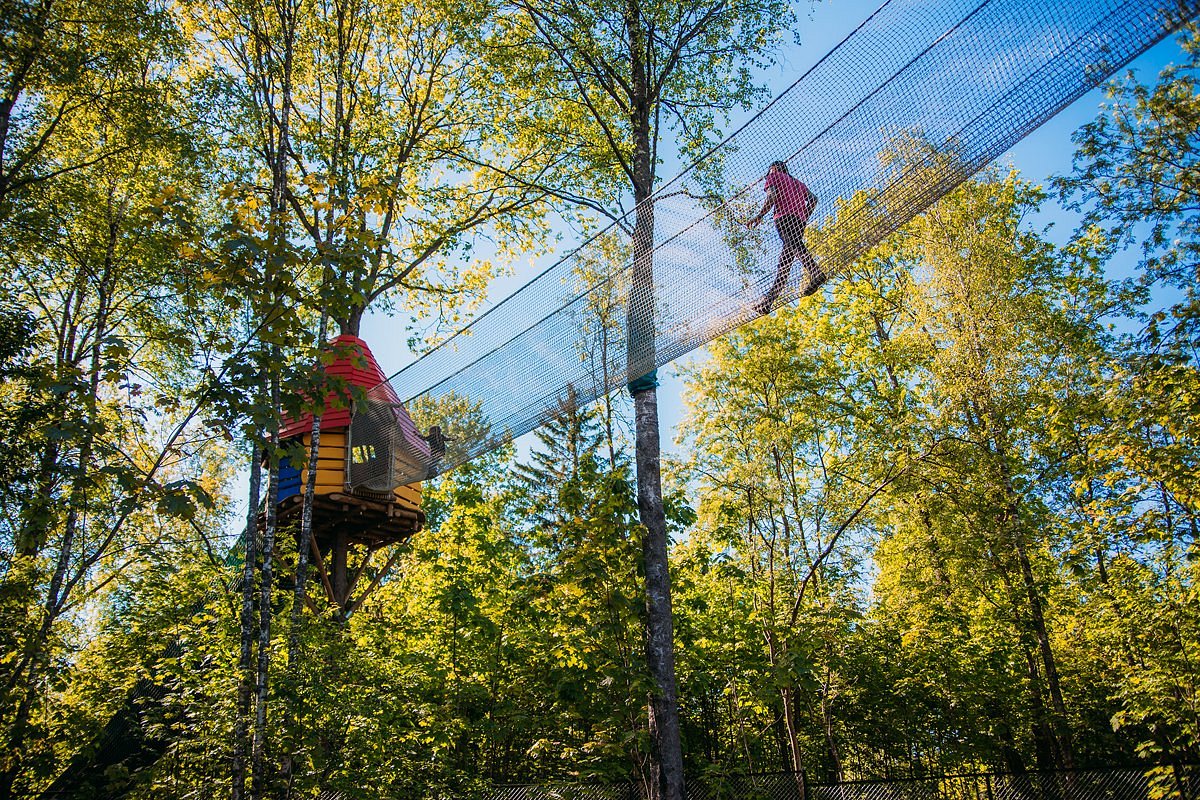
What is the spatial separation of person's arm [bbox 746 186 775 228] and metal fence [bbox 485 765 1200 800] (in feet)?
14.1

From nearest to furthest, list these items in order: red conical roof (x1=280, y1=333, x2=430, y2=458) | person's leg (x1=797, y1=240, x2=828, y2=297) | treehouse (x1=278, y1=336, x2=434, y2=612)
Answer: red conical roof (x1=280, y1=333, x2=430, y2=458) < person's leg (x1=797, y1=240, x2=828, y2=297) < treehouse (x1=278, y1=336, x2=434, y2=612)

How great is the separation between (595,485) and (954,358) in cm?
648

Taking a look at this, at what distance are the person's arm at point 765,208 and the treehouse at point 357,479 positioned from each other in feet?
9.61

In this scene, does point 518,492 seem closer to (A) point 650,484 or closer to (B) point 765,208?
(A) point 650,484

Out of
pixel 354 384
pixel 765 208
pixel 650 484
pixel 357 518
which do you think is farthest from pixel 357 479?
pixel 765 208

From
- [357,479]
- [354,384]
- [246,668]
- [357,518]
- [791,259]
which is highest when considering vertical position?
[357,518]

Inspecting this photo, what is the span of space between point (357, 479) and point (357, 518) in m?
3.66

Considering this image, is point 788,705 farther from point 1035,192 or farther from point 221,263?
point 1035,192

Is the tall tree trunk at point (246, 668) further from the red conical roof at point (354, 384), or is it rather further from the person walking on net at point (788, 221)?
the person walking on net at point (788, 221)

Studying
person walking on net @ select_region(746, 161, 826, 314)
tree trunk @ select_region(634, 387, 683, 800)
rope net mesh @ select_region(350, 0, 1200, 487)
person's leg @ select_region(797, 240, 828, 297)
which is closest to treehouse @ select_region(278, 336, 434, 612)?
rope net mesh @ select_region(350, 0, 1200, 487)

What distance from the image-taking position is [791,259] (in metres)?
4.26

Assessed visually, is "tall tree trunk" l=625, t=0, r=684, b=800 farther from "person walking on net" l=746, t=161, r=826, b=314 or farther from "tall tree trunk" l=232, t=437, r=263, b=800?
"tall tree trunk" l=232, t=437, r=263, b=800

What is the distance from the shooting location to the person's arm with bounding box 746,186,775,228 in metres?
4.05

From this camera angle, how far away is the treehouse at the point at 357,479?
6094 mm
